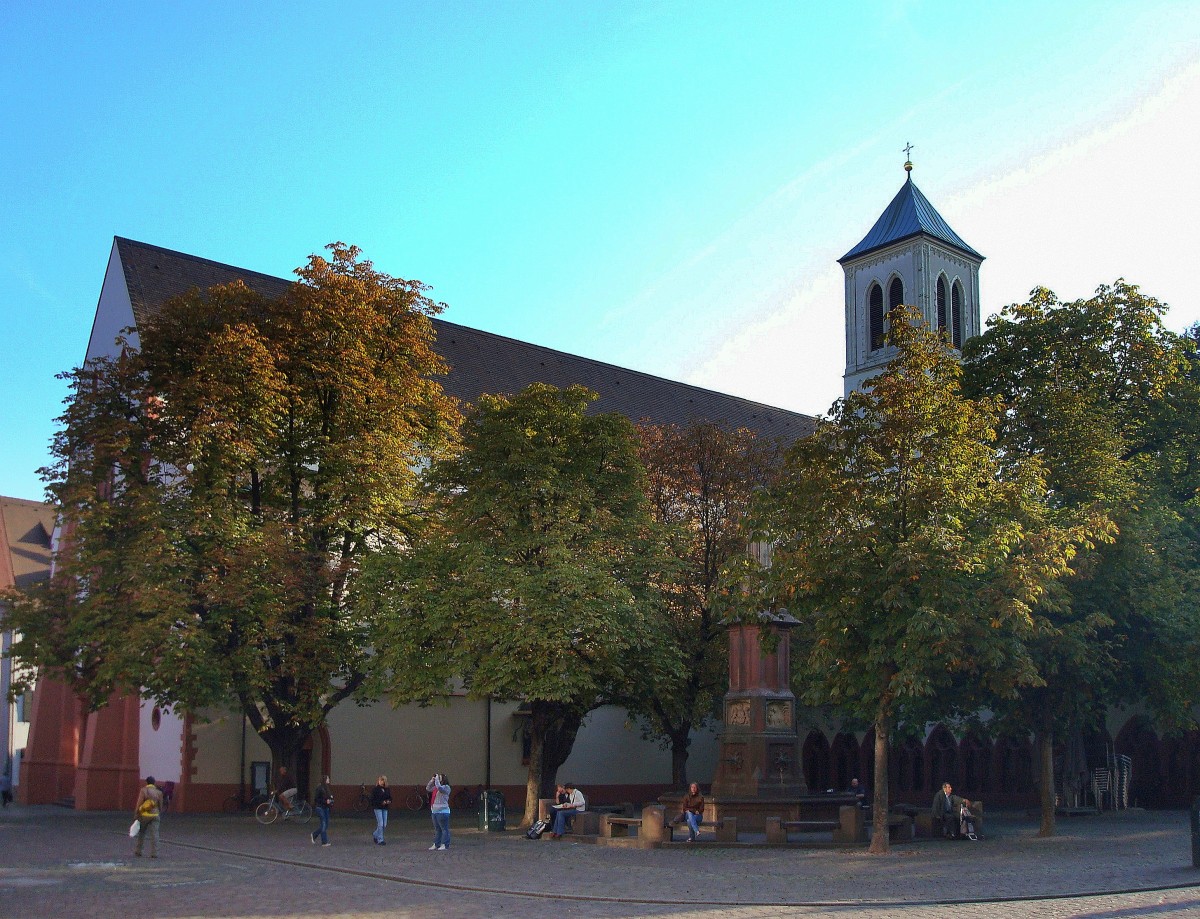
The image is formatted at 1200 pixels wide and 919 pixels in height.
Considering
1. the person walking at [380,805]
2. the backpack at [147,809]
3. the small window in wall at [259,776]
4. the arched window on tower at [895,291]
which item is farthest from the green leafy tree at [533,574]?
the arched window on tower at [895,291]

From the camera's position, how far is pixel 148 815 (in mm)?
20625

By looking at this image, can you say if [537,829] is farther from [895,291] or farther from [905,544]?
[895,291]

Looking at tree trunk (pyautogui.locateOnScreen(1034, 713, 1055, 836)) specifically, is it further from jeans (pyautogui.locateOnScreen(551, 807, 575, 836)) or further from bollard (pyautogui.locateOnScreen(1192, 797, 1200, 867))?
jeans (pyautogui.locateOnScreen(551, 807, 575, 836))

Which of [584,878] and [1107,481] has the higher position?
[1107,481]

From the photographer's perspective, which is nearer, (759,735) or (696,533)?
(759,735)

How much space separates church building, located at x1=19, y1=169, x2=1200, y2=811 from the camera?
36.1m

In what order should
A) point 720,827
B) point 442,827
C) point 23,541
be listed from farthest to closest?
point 23,541 < point 720,827 < point 442,827

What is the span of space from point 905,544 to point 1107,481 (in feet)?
23.7

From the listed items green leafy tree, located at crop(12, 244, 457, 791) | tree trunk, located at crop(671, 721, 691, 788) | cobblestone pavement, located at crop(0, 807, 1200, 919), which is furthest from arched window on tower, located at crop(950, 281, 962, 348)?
cobblestone pavement, located at crop(0, 807, 1200, 919)

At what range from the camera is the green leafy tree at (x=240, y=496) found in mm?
27609

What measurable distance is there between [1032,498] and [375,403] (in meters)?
15.7

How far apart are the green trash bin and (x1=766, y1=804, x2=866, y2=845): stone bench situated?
772cm

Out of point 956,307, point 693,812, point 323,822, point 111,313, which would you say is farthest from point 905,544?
point 956,307

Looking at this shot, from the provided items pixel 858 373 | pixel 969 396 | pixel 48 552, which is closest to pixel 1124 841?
pixel 969 396
